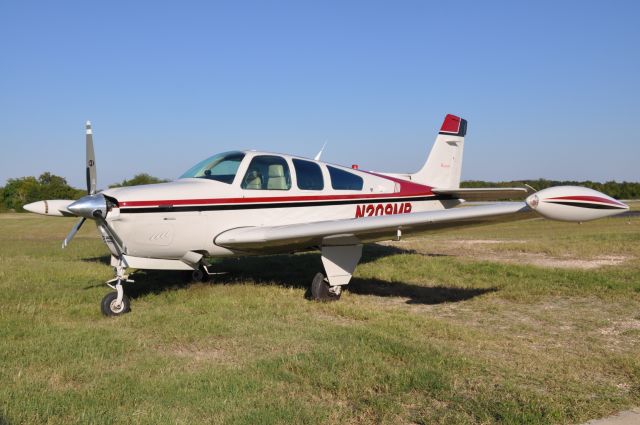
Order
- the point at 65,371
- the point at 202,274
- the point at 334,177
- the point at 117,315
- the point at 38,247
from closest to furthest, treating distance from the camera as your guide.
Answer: the point at 65,371 < the point at 117,315 < the point at 334,177 < the point at 202,274 < the point at 38,247

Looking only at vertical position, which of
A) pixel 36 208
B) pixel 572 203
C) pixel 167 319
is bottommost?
pixel 167 319

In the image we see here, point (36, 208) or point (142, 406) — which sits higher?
point (36, 208)

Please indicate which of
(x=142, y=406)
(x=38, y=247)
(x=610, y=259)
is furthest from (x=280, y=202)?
(x=38, y=247)

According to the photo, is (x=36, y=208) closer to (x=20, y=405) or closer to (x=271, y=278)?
(x=271, y=278)

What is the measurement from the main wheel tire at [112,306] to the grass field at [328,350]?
22 centimetres

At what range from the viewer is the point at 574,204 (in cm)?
591

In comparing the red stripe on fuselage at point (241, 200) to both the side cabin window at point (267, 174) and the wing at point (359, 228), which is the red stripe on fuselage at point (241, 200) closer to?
the side cabin window at point (267, 174)

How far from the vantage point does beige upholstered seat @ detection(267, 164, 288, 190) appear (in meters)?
8.44

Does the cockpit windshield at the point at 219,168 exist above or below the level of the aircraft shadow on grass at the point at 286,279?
above

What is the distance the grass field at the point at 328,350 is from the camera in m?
3.74

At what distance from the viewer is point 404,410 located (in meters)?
3.72

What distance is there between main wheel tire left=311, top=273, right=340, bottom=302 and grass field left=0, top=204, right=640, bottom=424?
0.23 meters

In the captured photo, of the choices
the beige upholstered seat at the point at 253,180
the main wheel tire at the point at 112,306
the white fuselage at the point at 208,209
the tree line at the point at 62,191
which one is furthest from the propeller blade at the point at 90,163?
the tree line at the point at 62,191

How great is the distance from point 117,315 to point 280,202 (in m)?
2.84
